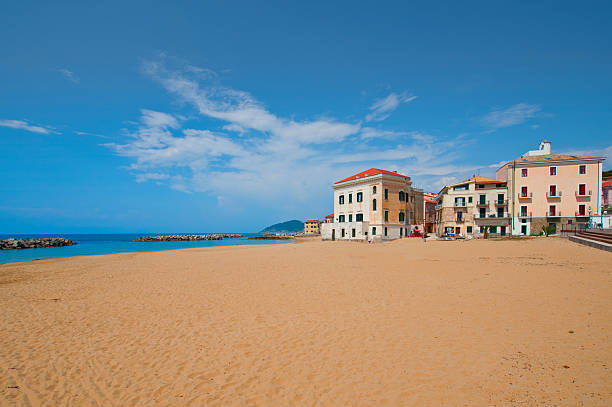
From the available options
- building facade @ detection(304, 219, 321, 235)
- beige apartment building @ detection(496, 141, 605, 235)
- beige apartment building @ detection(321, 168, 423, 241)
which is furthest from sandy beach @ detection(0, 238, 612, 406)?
building facade @ detection(304, 219, 321, 235)

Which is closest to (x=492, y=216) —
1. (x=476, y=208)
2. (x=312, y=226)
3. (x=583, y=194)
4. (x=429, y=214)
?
(x=476, y=208)

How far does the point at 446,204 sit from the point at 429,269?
3798cm

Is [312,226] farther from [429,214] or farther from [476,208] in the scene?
[476,208]

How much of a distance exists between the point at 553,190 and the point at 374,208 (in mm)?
24277

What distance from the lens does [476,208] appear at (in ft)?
149

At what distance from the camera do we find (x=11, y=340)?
696 cm

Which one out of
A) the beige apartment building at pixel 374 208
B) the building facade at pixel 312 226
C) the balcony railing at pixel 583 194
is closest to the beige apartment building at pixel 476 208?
the beige apartment building at pixel 374 208

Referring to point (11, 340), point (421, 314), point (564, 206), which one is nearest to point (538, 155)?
point (564, 206)

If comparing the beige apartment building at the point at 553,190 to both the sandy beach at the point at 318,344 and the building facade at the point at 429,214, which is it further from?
the sandy beach at the point at 318,344

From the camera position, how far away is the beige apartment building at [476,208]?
43.7 meters

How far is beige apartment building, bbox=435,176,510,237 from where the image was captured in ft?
143

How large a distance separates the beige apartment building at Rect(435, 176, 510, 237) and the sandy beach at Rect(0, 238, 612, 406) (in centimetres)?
3592

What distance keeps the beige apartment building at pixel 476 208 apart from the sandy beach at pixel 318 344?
35918 mm

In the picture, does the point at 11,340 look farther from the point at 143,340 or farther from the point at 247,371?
the point at 247,371
